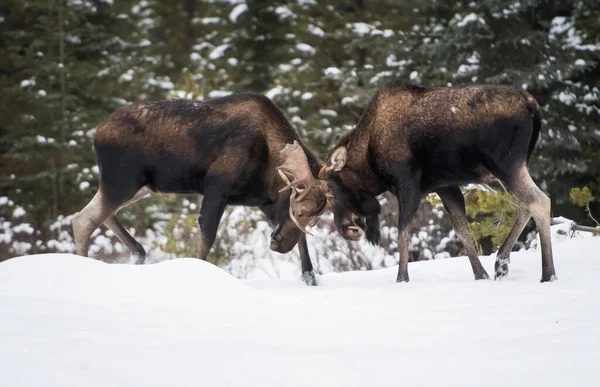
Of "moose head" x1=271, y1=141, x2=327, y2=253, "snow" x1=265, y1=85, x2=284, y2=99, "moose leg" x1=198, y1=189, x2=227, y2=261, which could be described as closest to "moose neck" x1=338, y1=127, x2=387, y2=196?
"moose head" x1=271, y1=141, x2=327, y2=253

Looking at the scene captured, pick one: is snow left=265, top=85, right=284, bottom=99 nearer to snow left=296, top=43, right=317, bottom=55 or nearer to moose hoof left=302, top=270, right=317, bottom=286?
snow left=296, top=43, right=317, bottom=55

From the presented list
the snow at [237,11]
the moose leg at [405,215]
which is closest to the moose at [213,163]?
the moose leg at [405,215]

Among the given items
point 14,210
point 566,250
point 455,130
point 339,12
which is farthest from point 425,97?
point 339,12

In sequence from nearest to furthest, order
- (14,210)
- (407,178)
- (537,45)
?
(407,178), (537,45), (14,210)

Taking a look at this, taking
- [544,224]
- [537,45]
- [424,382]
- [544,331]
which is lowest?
[537,45]

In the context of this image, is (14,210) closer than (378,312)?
No

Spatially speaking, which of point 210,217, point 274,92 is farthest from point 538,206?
point 274,92

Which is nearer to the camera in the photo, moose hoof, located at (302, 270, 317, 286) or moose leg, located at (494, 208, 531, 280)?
moose leg, located at (494, 208, 531, 280)

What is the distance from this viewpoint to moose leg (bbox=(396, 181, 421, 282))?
7.14 meters

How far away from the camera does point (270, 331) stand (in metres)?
4.07

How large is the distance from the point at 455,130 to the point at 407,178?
2.03 ft

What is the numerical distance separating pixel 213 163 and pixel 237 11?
16081mm

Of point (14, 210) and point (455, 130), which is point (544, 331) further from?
point (14, 210)

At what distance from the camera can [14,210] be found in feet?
60.8
